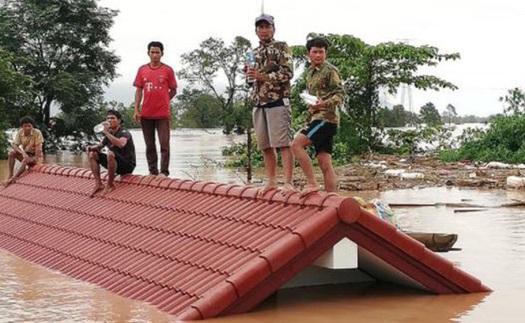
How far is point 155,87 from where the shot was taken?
464 inches

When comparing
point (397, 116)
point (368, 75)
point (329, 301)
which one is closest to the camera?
point (329, 301)

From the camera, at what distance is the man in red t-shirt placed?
11.8m

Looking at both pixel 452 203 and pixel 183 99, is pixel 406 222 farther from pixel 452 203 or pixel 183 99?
pixel 183 99

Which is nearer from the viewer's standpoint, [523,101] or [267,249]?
[267,249]

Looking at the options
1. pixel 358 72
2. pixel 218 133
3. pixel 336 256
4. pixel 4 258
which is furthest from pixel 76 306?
pixel 218 133

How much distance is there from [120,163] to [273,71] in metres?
3.61

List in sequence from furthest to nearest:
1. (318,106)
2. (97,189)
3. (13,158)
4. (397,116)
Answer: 1. (397,116)
2. (13,158)
3. (97,189)
4. (318,106)

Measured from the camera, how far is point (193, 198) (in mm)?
9484

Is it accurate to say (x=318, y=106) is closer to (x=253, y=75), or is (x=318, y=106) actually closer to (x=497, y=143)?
(x=253, y=75)

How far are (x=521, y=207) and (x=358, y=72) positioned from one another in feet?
53.2

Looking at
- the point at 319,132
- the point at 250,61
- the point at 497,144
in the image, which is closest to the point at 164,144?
the point at 250,61

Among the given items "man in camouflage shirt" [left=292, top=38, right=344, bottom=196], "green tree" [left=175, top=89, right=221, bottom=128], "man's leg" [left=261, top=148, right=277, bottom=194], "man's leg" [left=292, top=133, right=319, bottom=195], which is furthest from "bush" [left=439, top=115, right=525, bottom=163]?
"green tree" [left=175, top=89, right=221, bottom=128]

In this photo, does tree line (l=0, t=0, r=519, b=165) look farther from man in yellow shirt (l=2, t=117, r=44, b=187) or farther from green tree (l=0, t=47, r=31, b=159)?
man in yellow shirt (l=2, t=117, r=44, b=187)

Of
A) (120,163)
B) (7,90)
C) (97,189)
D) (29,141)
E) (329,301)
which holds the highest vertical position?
(7,90)
